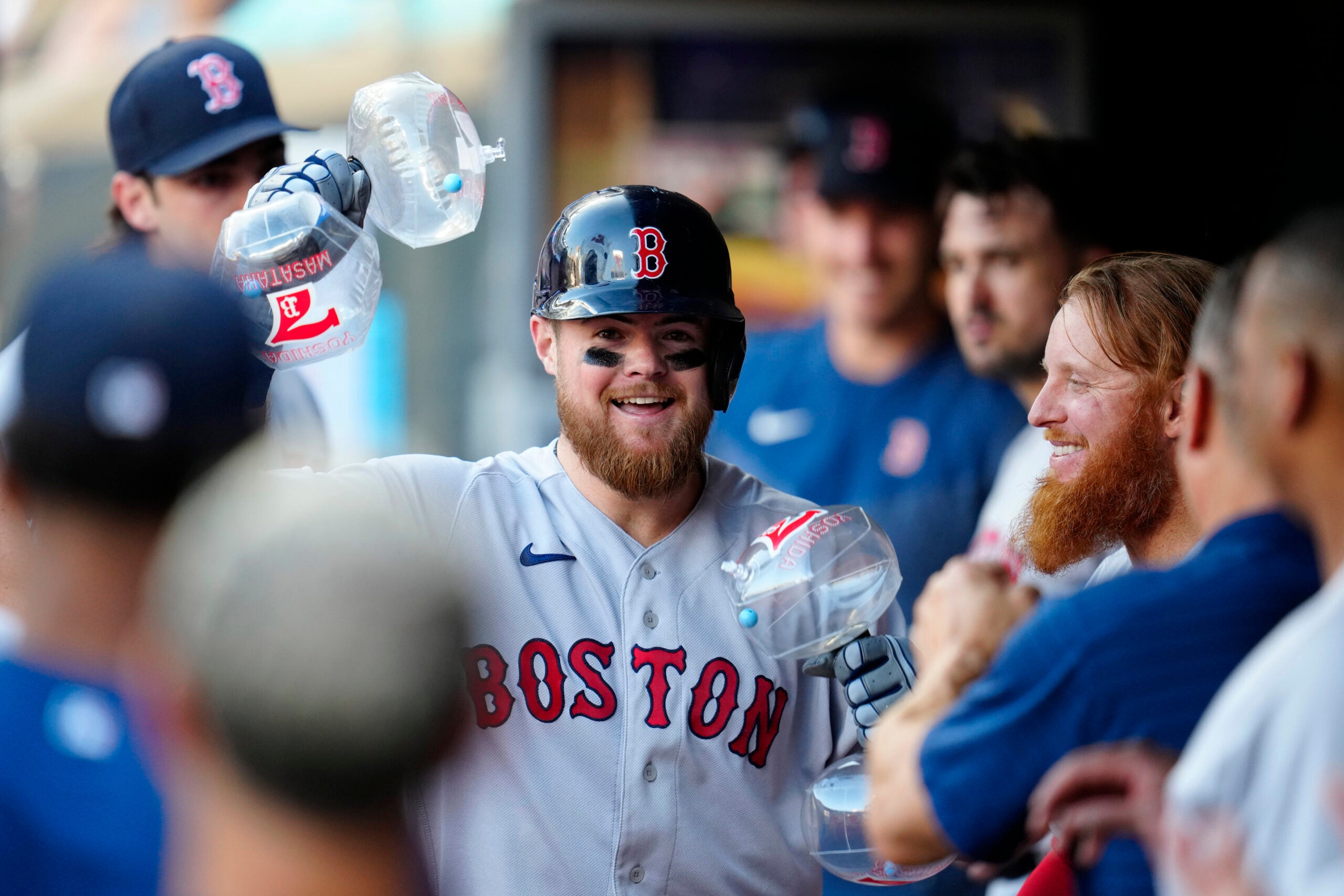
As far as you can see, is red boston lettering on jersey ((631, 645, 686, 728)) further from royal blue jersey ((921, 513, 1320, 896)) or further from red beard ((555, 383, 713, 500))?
royal blue jersey ((921, 513, 1320, 896))

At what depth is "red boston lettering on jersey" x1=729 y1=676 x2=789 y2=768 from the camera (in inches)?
110

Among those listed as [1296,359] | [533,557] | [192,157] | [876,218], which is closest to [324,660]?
[1296,359]

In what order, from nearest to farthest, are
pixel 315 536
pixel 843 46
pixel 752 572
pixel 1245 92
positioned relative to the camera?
1. pixel 315 536
2. pixel 752 572
3. pixel 1245 92
4. pixel 843 46

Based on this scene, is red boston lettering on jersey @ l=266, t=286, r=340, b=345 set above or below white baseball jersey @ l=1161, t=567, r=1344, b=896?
above

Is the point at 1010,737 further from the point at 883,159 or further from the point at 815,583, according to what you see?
the point at 883,159

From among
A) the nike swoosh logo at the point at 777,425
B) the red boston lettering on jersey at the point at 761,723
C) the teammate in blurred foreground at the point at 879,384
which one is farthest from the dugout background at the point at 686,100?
the red boston lettering on jersey at the point at 761,723

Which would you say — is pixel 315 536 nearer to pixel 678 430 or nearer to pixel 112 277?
pixel 112 277

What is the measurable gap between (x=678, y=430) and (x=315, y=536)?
57.4 inches

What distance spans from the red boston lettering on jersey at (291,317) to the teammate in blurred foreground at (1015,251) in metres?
2.35

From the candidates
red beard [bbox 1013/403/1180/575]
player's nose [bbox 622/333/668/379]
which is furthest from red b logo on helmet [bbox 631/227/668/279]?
red beard [bbox 1013/403/1180/575]

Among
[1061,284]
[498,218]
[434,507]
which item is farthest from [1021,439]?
[498,218]

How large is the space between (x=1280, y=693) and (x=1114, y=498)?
1115 millimetres

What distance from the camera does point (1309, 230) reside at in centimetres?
179

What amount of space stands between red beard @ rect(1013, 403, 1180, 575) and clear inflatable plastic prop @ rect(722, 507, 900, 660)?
36 cm
